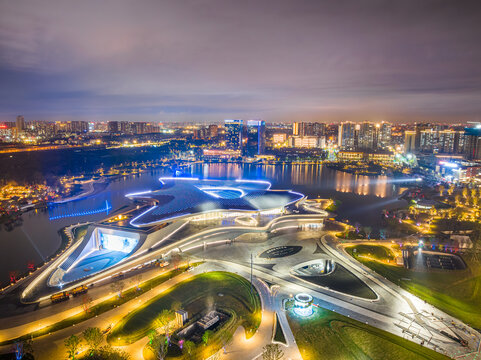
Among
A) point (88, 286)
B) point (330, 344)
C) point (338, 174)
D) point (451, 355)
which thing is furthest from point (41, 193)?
point (338, 174)

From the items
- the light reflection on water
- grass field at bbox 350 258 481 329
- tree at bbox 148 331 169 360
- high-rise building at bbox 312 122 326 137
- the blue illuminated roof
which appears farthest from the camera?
high-rise building at bbox 312 122 326 137

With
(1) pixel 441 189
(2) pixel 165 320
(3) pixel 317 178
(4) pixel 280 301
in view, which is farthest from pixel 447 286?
(3) pixel 317 178

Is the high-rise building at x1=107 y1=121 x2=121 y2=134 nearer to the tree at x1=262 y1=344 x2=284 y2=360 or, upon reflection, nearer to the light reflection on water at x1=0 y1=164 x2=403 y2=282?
the light reflection on water at x1=0 y1=164 x2=403 y2=282

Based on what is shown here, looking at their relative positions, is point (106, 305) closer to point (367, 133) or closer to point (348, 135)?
point (348, 135)

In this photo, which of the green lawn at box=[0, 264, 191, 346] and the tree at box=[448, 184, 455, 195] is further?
the tree at box=[448, 184, 455, 195]

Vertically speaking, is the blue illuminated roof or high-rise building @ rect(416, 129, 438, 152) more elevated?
high-rise building @ rect(416, 129, 438, 152)

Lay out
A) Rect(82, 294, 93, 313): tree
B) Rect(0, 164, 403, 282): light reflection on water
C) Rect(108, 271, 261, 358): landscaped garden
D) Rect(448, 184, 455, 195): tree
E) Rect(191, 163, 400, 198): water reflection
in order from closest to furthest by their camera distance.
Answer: Rect(108, 271, 261, 358): landscaped garden
Rect(82, 294, 93, 313): tree
Rect(0, 164, 403, 282): light reflection on water
Rect(448, 184, 455, 195): tree
Rect(191, 163, 400, 198): water reflection

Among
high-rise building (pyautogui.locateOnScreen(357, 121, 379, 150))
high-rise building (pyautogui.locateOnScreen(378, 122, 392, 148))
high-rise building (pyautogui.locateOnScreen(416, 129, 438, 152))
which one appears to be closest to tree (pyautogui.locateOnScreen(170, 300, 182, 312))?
high-rise building (pyautogui.locateOnScreen(416, 129, 438, 152))
